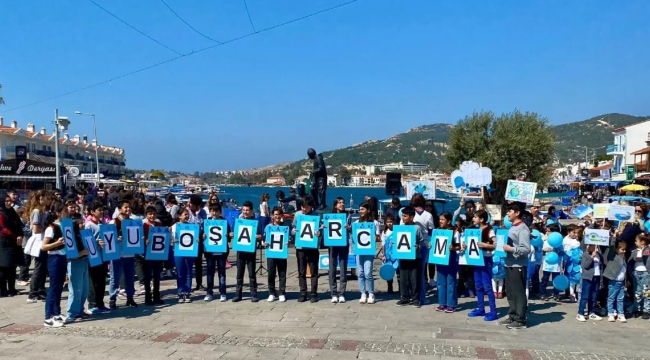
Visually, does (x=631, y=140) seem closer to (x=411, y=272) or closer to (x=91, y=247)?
(x=411, y=272)

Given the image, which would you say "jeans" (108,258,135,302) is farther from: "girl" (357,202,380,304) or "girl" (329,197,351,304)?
"girl" (357,202,380,304)

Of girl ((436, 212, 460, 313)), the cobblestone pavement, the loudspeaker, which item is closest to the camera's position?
the cobblestone pavement

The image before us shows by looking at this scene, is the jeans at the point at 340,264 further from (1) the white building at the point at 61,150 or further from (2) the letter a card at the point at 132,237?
(1) the white building at the point at 61,150

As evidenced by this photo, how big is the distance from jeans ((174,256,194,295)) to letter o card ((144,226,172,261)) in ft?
1.06

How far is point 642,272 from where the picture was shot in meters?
9.05

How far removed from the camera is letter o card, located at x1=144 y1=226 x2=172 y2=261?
32.1 feet

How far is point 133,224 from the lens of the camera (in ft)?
31.9

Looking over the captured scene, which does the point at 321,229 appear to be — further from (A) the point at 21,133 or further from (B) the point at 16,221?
(A) the point at 21,133

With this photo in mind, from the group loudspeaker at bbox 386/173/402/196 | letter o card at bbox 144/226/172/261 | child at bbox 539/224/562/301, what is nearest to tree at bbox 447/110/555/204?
loudspeaker at bbox 386/173/402/196

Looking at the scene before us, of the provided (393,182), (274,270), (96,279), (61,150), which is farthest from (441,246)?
(61,150)

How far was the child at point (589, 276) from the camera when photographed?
8.95m

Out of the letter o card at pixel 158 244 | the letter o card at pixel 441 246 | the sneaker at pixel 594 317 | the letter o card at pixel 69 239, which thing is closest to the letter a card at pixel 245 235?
the letter o card at pixel 158 244

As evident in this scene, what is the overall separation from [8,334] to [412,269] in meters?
6.73

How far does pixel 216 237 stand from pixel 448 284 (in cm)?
442
